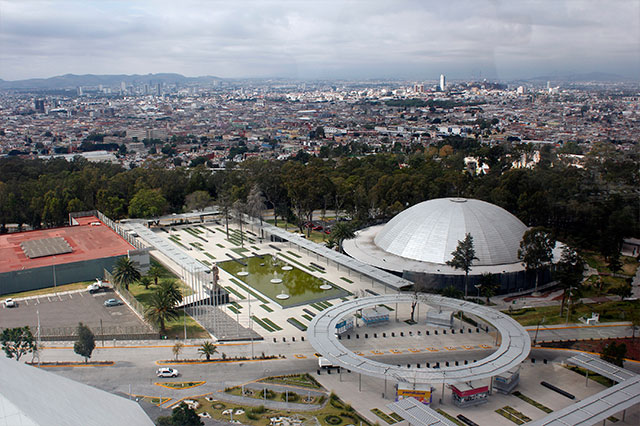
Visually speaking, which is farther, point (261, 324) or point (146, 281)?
point (146, 281)

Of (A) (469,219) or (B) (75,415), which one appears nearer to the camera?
(B) (75,415)

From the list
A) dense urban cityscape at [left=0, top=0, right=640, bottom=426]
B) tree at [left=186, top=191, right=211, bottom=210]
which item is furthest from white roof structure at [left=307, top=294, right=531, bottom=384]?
tree at [left=186, top=191, right=211, bottom=210]

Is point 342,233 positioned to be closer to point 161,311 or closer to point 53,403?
point 161,311

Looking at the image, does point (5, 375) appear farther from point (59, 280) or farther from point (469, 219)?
point (469, 219)

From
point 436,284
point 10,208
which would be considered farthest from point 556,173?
point 10,208

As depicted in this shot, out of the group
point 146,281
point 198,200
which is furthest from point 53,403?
point 198,200

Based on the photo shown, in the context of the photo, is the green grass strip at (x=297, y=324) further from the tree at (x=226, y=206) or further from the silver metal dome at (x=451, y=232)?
the tree at (x=226, y=206)

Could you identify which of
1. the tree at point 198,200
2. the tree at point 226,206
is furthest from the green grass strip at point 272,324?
the tree at point 198,200
